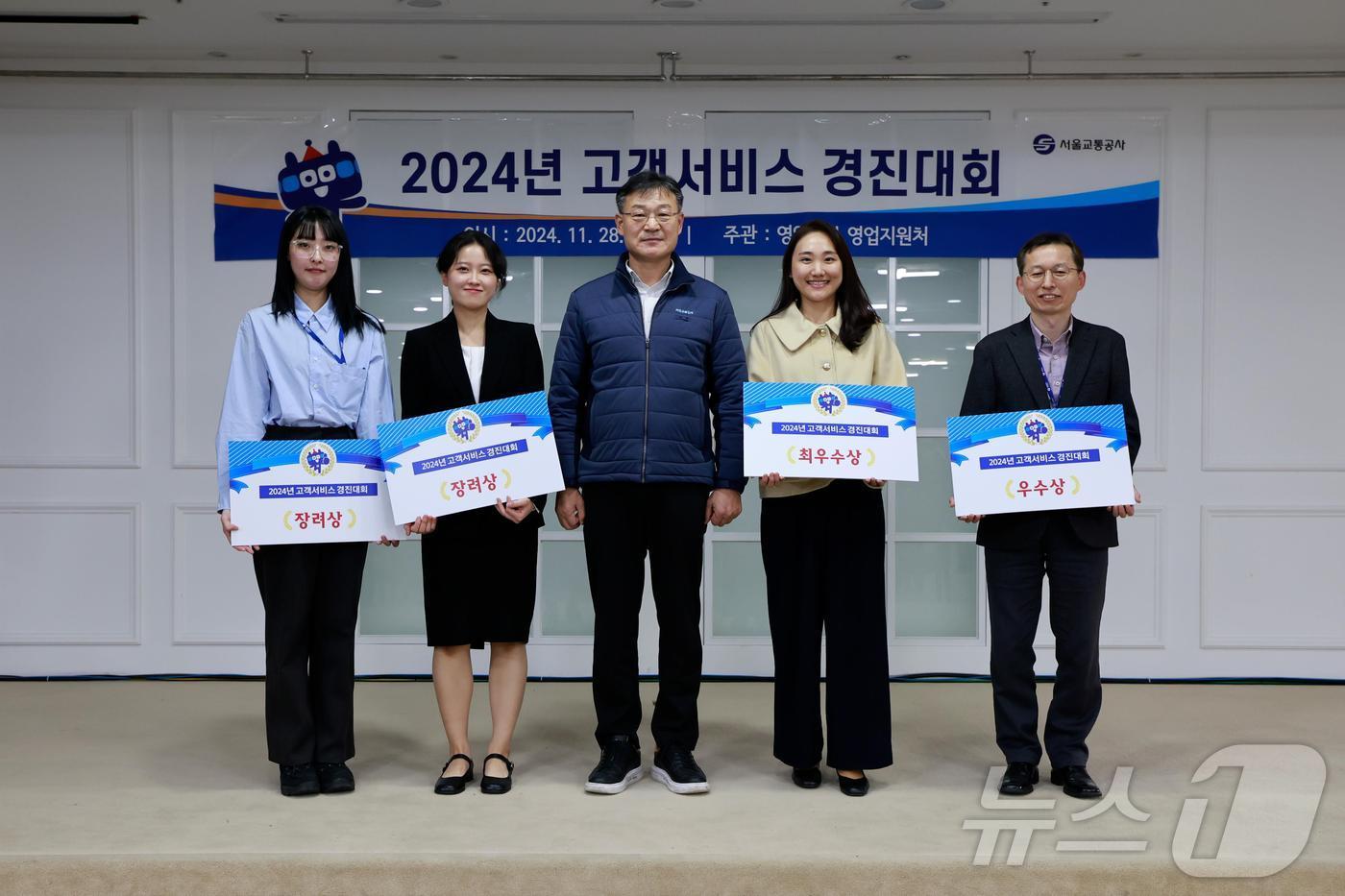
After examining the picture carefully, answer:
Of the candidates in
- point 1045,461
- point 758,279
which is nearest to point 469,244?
point 1045,461

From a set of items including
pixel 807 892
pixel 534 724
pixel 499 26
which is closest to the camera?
pixel 807 892

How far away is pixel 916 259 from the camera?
462 cm

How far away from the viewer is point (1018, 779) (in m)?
3.04

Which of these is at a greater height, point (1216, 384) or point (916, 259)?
point (916, 259)

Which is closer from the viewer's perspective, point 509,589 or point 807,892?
point 807,892

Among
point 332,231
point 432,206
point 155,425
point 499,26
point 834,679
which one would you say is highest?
point 499,26

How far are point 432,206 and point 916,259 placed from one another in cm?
202

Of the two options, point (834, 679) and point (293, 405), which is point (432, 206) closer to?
point (293, 405)

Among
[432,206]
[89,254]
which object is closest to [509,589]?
[432,206]

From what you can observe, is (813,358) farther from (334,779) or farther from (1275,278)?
(1275,278)

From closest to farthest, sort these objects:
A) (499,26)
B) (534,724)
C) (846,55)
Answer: (534,724), (499,26), (846,55)

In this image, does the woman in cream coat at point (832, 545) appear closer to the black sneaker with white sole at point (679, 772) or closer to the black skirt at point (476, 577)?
the black sneaker with white sole at point (679, 772)
